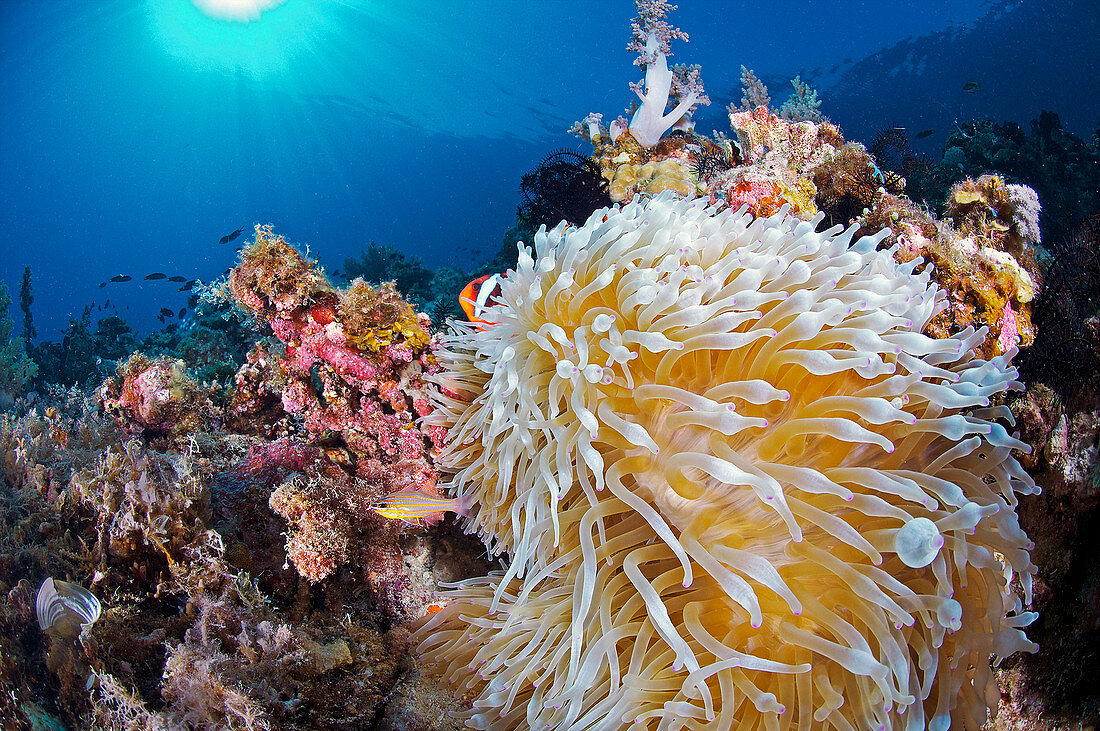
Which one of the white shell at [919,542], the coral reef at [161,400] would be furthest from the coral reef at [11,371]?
the white shell at [919,542]

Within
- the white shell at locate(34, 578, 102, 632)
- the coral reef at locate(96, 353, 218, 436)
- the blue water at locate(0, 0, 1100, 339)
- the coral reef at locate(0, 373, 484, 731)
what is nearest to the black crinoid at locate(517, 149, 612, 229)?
the coral reef at locate(96, 353, 218, 436)

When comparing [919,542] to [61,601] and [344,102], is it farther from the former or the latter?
[344,102]

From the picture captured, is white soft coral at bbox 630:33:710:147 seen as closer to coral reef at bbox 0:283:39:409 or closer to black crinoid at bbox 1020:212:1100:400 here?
black crinoid at bbox 1020:212:1100:400

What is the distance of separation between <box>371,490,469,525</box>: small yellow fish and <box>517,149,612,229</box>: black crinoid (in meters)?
4.45

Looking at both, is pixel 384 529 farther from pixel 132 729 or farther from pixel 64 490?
pixel 64 490

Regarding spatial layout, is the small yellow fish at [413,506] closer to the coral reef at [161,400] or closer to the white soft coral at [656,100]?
the coral reef at [161,400]

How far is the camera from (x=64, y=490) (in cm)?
251

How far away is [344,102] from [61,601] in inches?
3305

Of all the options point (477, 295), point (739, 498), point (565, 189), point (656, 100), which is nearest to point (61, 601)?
point (477, 295)

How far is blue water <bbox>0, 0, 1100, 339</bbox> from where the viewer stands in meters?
43.9

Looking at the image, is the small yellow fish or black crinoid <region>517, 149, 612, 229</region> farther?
black crinoid <region>517, 149, 612, 229</region>

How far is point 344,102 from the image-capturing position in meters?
71.6

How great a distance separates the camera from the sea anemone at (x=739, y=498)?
4.66 ft

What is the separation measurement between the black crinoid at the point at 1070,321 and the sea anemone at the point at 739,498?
0.43m
